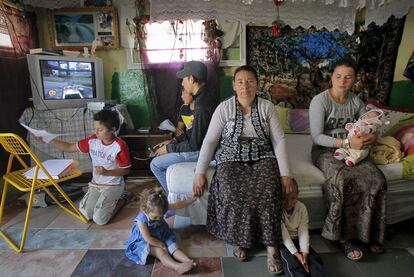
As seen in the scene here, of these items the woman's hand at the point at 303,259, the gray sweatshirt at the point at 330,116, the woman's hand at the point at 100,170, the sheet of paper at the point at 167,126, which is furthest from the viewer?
the sheet of paper at the point at 167,126

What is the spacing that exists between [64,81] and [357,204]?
2781 millimetres

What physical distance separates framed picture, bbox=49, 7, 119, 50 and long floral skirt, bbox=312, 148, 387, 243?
2.69m

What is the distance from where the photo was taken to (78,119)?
282 centimetres

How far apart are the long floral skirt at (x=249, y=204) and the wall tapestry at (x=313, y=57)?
1796 millimetres

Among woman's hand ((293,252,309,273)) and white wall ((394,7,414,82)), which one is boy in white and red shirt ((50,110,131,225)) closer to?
woman's hand ((293,252,309,273))

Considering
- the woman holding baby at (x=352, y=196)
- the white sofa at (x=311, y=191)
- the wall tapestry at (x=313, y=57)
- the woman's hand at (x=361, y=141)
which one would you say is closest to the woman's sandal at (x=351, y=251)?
the woman holding baby at (x=352, y=196)

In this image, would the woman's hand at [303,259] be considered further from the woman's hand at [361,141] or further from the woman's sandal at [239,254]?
the woman's hand at [361,141]

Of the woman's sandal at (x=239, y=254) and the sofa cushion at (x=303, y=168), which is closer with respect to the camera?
the woman's sandal at (x=239, y=254)

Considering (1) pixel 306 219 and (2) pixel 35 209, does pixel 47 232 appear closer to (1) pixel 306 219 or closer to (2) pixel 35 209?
(2) pixel 35 209

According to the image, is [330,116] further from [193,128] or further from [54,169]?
[54,169]

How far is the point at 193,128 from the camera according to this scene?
206 centimetres

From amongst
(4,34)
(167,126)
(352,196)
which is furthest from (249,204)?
(4,34)

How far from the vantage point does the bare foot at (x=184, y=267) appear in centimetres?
160

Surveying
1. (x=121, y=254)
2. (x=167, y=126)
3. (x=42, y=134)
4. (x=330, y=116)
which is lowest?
(x=121, y=254)
